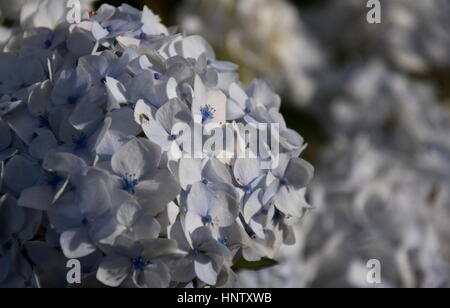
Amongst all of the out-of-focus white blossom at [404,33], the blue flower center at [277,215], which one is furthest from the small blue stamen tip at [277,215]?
the out-of-focus white blossom at [404,33]

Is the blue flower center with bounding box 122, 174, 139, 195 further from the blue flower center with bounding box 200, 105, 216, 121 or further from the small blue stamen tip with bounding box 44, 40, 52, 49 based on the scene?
the small blue stamen tip with bounding box 44, 40, 52, 49

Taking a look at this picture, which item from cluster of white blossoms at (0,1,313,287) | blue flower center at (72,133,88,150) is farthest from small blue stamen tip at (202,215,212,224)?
blue flower center at (72,133,88,150)

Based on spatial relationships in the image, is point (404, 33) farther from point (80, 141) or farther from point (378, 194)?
point (80, 141)

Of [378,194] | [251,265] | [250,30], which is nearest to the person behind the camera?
[251,265]

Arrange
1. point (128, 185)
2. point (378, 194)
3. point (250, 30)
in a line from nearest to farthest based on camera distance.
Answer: point (128, 185) → point (378, 194) → point (250, 30)

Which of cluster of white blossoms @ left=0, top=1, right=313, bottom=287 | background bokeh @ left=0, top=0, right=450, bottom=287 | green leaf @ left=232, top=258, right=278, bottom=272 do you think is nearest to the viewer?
cluster of white blossoms @ left=0, top=1, right=313, bottom=287

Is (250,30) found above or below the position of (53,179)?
above

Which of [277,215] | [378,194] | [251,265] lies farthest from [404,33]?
[277,215]

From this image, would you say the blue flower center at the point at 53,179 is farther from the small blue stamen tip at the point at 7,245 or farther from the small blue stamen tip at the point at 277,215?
the small blue stamen tip at the point at 277,215
